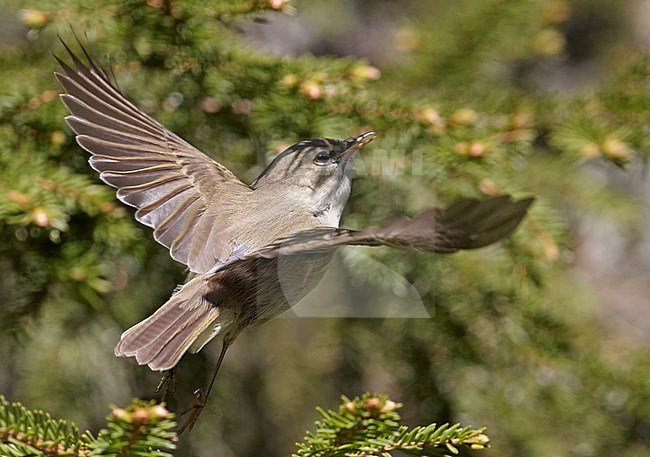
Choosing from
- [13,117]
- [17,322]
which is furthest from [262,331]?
[13,117]

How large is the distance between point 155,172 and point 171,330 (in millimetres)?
444

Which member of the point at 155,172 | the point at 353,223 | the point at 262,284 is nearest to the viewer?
the point at 262,284

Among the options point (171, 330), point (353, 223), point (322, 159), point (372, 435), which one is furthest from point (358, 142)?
point (372, 435)

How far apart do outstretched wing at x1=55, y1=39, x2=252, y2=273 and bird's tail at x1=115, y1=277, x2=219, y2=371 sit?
90 millimetres

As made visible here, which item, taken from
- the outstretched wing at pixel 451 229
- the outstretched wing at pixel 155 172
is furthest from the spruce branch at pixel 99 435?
the outstretched wing at pixel 155 172

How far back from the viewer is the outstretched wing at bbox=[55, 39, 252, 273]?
69.0 inches

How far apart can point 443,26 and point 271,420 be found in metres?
1.39

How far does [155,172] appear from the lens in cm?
185

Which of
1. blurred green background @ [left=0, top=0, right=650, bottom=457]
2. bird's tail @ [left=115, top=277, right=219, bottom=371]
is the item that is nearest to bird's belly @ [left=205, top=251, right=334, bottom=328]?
bird's tail @ [left=115, top=277, right=219, bottom=371]

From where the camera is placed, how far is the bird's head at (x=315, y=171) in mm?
1884

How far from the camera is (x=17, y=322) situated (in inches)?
84.0

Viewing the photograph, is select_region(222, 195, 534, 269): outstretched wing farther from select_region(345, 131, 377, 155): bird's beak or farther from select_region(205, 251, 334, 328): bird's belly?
select_region(345, 131, 377, 155): bird's beak

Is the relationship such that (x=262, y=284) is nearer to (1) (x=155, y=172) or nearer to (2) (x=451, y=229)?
(1) (x=155, y=172)

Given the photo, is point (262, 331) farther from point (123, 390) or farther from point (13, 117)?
point (13, 117)
